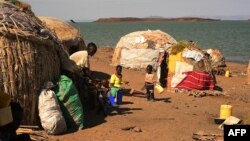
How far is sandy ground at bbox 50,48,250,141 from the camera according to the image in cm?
880

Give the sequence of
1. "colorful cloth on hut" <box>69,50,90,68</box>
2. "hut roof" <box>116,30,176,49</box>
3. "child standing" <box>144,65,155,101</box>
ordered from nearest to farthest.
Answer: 1. "colorful cloth on hut" <box>69,50,90,68</box>
2. "child standing" <box>144,65,155,101</box>
3. "hut roof" <box>116,30,176,49</box>

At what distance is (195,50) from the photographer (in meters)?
14.7

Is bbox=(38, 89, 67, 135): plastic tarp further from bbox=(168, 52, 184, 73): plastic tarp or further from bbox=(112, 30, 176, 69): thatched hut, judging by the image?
bbox=(112, 30, 176, 69): thatched hut

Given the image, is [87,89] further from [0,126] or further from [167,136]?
[0,126]

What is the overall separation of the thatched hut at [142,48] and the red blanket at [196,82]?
4.46 meters

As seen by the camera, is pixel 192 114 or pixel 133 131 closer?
pixel 133 131

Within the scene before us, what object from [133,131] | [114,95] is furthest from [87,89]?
[133,131]

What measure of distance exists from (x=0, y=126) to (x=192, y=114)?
6850 millimetres

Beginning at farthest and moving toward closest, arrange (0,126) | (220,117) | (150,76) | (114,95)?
(150,76)
(114,95)
(220,117)
(0,126)

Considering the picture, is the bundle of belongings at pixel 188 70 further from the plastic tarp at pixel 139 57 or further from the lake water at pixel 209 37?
the lake water at pixel 209 37

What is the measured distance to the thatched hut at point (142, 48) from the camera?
61.7 ft

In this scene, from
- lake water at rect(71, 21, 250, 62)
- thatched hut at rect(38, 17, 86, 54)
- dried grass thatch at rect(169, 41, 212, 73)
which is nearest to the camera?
dried grass thatch at rect(169, 41, 212, 73)

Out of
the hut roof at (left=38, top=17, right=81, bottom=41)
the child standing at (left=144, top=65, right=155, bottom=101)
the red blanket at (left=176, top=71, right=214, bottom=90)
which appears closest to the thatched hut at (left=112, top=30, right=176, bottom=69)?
the hut roof at (left=38, top=17, right=81, bottom=41)

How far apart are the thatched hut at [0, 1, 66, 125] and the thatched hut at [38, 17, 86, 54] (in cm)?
579
